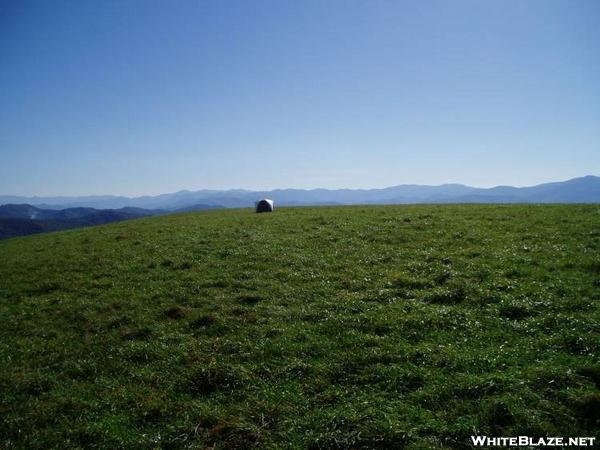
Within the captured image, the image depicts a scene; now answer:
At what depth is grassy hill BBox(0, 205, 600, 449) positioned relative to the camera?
A: 30.5 ft

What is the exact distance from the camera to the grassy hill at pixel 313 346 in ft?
30.5

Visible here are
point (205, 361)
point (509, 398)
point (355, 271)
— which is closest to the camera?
point (509, 398)

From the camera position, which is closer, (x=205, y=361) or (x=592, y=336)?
(x=592, y=336)

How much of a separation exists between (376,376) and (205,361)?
535 centimetres

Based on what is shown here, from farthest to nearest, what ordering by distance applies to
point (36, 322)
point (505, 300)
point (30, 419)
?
point (36, 322)
point (505, 300)
point (30, 419)

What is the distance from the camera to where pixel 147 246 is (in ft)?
93.6

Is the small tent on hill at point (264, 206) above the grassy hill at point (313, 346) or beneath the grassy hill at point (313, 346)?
above

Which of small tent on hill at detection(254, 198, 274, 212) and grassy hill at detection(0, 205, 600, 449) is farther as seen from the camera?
small tent on hill at detection(254, 198, 274, 212)

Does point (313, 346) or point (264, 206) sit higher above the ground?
point (264, 206)

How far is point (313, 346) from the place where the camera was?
42.1ft

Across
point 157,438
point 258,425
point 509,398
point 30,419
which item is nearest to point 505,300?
point 509,398

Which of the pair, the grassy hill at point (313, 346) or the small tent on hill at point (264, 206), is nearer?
the grassy hill at point (313, 346)

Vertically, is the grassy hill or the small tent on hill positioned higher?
the small tent on hill

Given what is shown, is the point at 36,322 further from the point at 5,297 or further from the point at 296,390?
the point at 296,390
